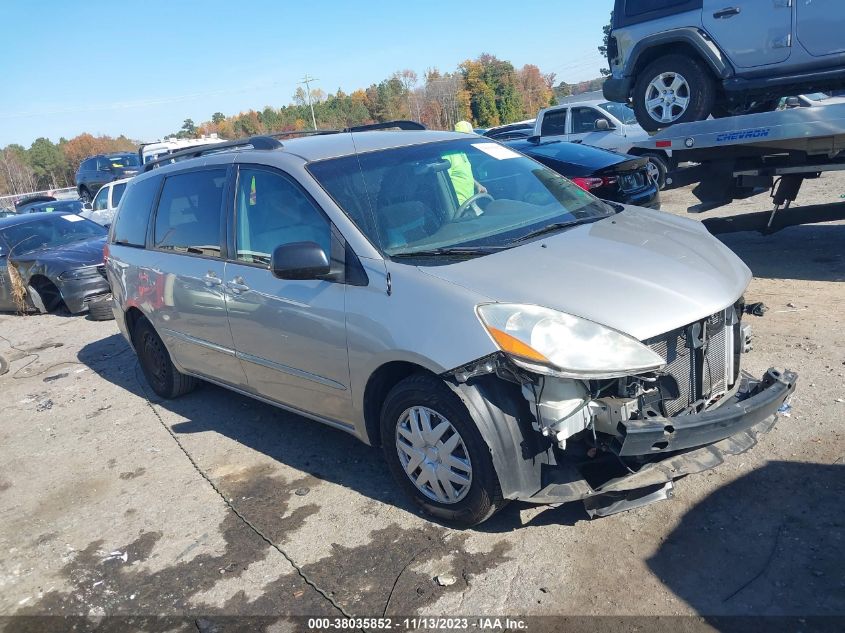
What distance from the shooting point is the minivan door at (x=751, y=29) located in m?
7.05

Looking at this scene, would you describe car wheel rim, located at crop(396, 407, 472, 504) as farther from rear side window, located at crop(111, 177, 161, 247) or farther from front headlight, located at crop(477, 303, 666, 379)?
rear side window, located at crop(111, 177, 161, 247)

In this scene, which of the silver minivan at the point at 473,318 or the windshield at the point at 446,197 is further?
the windshield at the point at 446,197

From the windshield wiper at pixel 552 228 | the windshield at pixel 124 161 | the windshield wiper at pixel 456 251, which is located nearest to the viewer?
the windshield wiper at pixel 456 251

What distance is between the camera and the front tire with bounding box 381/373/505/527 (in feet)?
10.6

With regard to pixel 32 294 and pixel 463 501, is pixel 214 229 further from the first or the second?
pixel 32 294

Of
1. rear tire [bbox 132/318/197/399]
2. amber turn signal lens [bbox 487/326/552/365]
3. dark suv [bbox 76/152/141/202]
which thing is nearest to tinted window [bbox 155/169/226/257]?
rear tire [bbox 132/318/197/399]

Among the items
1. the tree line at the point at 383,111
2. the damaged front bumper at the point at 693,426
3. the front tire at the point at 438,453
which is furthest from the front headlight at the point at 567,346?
the tree line at the point at 383,111

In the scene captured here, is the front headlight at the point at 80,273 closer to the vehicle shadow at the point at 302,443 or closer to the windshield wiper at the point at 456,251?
the vehicle shadow at the point at 302,443

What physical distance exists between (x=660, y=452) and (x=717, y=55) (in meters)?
5.94

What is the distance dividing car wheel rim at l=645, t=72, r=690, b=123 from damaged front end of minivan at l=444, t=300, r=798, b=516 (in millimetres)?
5386

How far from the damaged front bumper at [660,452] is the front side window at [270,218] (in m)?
1.73

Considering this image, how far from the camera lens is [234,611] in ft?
10.5

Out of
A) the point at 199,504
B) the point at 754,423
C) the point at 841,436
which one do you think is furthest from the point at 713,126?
the point at 199,504

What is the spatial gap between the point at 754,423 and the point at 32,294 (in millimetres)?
10354
